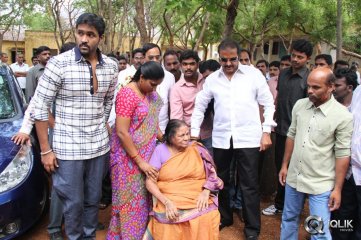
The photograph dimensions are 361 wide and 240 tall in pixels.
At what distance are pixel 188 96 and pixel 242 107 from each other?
0.76 meters

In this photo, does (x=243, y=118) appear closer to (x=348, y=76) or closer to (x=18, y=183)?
(x=348, y=76)

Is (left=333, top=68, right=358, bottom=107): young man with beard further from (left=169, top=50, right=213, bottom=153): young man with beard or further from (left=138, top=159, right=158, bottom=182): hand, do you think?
(left=138, top=159, right=158, bottom=182): hand

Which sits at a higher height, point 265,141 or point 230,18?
point 230,18

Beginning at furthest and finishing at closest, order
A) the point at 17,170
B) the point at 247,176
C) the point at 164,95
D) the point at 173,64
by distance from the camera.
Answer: the point at 173,64, the point at 164,95, the point at 247,176, the point at 17,170

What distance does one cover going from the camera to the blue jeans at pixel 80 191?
9.53ft

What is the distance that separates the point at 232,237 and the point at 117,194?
145 centimetres

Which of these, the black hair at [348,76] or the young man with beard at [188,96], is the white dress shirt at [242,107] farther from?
the black hair at [348,76]

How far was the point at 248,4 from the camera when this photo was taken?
19.0m

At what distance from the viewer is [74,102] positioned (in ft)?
9.36

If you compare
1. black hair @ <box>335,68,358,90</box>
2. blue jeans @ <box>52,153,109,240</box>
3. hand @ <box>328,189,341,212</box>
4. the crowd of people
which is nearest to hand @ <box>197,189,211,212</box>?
the crowd of people

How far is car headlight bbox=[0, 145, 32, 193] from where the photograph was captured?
10.6 ft

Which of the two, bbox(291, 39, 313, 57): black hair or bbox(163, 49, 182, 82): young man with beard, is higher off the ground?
bbox(291, 39, 313, 57): black hair

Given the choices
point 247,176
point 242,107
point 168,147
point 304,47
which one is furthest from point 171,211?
point 304,47

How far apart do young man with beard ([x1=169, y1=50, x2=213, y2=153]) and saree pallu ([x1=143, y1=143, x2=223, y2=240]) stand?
33.7 inches
